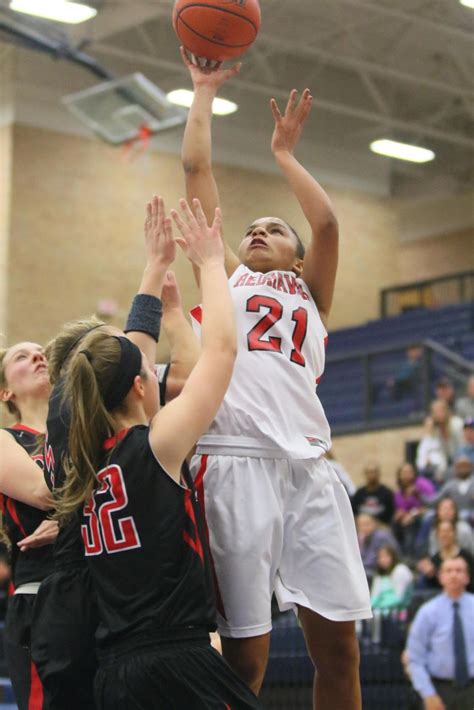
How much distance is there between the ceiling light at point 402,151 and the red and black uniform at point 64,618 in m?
19.1

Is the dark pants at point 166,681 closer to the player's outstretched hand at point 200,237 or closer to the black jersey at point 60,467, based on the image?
the black jersey at point 60,467

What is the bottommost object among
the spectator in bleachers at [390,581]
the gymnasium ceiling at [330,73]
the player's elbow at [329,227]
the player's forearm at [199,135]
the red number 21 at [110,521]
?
the spectator in bleachers at [390,581]

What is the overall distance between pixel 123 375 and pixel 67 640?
787mm

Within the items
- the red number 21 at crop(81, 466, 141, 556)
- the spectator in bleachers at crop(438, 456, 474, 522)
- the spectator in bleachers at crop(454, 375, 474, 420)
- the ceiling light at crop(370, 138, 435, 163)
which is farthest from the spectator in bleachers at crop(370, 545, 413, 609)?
the ceiling light at crop(370, 138, 435, 163)

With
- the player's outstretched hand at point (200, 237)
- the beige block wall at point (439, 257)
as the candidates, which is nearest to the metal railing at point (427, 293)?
the beige block wall at point (439, 257)

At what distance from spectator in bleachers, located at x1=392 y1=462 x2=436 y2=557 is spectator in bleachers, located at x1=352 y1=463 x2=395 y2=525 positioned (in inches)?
5.9

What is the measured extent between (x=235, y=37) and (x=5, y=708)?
520cm

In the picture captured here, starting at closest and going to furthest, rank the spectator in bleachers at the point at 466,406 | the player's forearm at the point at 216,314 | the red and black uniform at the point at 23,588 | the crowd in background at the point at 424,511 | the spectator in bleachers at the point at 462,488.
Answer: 1. the player's forearm at the point at 216,314
2. the red and black uniform at the point at 23,588
3. the crowd in background at the point at 424,511
4. the spectator in bleachers at the point at 462,488
5. the spectator in bleachers at the point at 466,406

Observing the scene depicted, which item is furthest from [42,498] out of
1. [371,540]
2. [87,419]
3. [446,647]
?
[371,540]

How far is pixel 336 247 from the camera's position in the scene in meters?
4.28

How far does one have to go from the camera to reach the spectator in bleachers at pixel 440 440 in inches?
534

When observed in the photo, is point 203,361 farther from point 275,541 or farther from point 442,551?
point 442,551

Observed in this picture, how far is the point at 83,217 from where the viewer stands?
799 inches

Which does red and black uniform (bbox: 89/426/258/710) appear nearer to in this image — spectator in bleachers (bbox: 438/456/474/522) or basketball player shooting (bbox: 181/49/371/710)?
basketball player shooting (bbox: 181/49/371/710)
